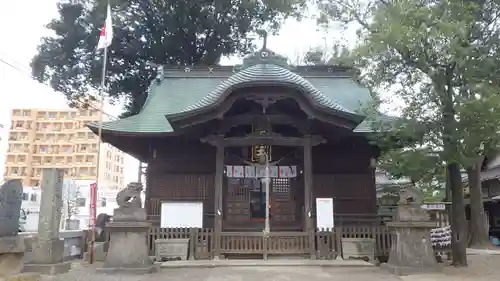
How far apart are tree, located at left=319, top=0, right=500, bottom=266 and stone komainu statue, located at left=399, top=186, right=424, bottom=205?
3.21 feet

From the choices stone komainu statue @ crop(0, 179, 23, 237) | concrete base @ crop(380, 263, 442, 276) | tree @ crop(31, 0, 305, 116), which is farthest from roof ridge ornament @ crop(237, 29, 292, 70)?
tree @ crop(31, 0, 305, 116)

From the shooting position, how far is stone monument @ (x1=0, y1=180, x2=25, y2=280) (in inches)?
268

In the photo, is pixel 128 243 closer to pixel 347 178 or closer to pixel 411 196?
pixel 411 196

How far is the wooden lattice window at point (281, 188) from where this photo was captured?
13603 millimetres

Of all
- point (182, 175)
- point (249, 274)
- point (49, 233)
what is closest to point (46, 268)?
point (49, 233)

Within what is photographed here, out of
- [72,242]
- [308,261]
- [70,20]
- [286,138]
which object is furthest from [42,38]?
[308,261]

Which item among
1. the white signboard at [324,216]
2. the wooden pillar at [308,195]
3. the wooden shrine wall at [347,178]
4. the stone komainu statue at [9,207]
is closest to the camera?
the stone komainu statue at [9,207]

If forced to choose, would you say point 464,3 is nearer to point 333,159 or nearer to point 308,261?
point 333,159

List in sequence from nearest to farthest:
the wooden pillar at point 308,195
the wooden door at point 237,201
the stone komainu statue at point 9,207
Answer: the stone komainu statue at point 9,207 < the wooden pillar at point 308,195 < the wooden door at point 237,201

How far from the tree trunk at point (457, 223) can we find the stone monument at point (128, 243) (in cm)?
765

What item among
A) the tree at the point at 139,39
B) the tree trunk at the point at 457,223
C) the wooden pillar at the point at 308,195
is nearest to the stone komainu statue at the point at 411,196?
the tree trunk at the point at 457,223

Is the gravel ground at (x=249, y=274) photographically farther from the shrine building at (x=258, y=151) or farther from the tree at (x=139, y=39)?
the tree at (x=139, y=39)

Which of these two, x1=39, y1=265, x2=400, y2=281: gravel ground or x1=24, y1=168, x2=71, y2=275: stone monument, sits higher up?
x1=24, y1=168, x2=71, y2=275: stone monument

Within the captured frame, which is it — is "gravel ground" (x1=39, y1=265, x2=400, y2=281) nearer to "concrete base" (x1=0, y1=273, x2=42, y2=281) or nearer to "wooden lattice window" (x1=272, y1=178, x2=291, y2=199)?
"concrete base" (x1=0, y1=273, x2=42, y2=281)
